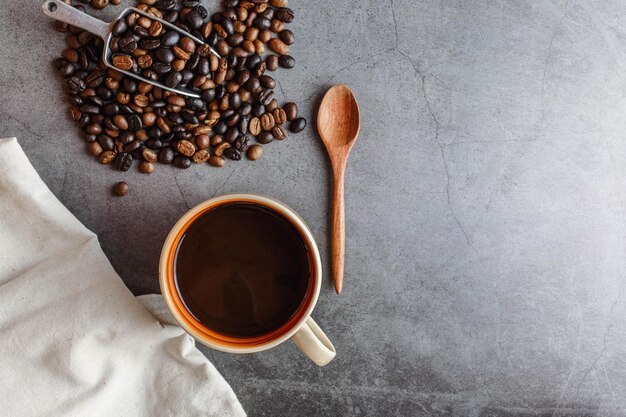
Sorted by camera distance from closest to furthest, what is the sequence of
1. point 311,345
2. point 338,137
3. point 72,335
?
point 311,345 < point 72,335 < point 338,137

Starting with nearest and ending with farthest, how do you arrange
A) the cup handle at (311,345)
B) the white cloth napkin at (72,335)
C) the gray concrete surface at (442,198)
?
the cup handle at (311,345) → the white cloth napkin at (72,335) → the gray concrete surface at (442,198)

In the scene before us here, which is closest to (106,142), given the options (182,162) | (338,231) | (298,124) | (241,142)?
(182,162)

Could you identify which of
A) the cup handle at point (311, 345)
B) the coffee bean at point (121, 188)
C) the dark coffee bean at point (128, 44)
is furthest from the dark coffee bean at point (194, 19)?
the cup handle at point (311, 345)

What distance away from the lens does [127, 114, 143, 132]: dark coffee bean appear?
1021 mm

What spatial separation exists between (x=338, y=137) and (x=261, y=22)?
25 cm

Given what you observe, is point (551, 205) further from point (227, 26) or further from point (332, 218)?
point (227, 26)

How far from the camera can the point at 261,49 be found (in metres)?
1.04

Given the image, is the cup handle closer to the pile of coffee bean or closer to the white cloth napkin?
the white cloth napkin

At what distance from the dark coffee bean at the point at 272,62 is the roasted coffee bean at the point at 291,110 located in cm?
7

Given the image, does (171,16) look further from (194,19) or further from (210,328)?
(210,328)

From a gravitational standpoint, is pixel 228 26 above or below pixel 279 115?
above

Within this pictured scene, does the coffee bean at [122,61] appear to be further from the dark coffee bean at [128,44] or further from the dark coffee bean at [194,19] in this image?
the dark coffee bean at [194,19]

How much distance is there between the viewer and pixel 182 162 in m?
1.03

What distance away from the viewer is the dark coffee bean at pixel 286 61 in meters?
1.04
